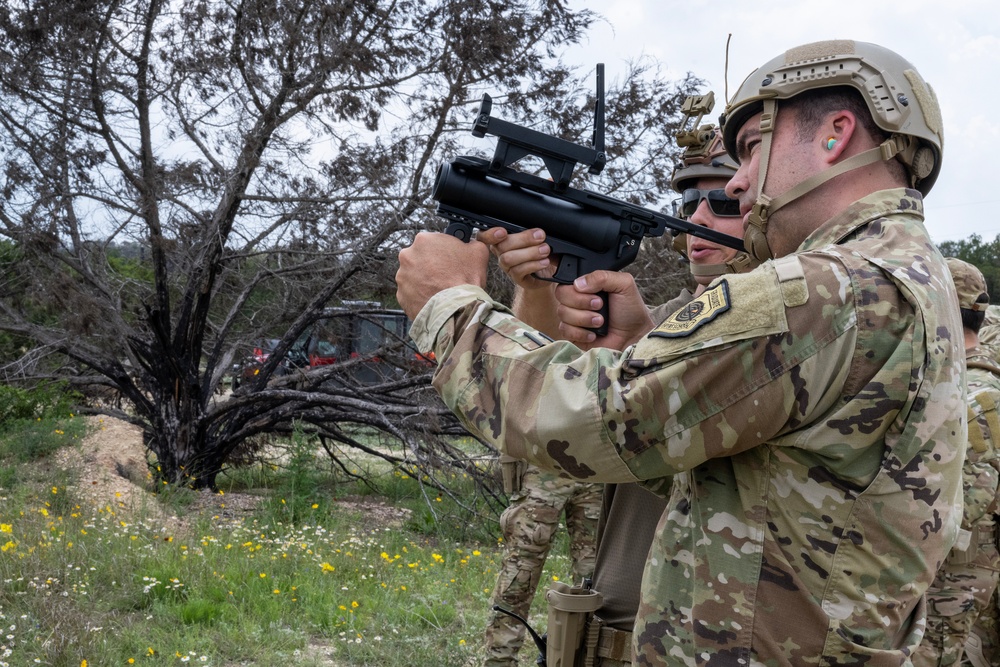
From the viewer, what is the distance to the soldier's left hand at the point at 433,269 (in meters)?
1.75

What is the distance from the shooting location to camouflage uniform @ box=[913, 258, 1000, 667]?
3.58m

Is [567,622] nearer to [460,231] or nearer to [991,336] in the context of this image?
[460,231]

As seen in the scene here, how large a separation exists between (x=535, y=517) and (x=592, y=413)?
3109mm

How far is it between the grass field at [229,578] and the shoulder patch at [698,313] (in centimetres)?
336

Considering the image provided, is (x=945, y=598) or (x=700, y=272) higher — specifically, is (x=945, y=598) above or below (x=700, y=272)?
below

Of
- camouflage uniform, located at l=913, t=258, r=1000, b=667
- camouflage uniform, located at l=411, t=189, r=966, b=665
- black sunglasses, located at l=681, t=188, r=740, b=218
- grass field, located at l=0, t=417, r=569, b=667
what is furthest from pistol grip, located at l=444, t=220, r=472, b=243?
grass field, located at l=0, t=417, r=569, b=667

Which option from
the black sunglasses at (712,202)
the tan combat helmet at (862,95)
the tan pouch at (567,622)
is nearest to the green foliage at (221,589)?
the tan pouch at (567,622)

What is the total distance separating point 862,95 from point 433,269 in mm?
905

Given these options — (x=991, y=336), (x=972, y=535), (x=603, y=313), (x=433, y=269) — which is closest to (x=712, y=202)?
(x=603, y=313)

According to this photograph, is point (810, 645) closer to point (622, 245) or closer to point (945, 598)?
point (622, 245)

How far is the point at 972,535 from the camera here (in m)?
3.74

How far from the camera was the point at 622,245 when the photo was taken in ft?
6.89

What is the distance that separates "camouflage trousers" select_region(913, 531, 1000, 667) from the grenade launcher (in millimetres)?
2470

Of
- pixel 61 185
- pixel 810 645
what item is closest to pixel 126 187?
pixel 61 185
